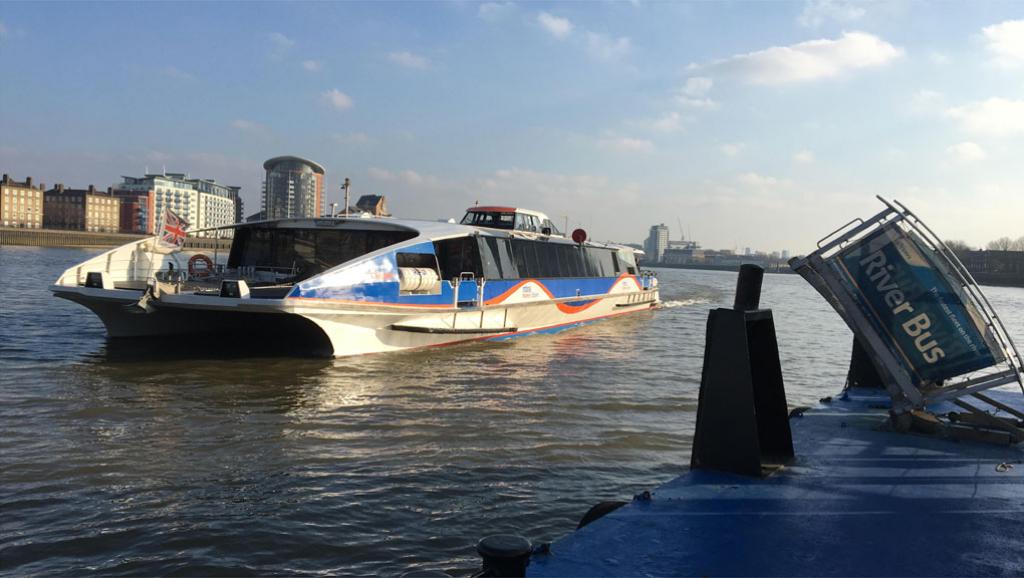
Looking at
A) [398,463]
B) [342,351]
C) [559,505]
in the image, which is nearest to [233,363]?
[342,351]

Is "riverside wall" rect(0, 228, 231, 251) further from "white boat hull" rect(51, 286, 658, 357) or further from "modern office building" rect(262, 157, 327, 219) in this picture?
"white boat hull" rect(51, 286, 658, 357)

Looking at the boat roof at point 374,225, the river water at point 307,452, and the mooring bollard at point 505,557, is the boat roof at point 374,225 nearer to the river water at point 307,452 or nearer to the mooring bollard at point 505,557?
the river water at point 307,452

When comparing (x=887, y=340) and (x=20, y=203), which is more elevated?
(x=20, y=203)

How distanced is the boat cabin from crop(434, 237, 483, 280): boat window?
374 centimetres

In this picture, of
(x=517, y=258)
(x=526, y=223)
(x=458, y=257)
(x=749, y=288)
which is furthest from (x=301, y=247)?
(x=749, y=288)

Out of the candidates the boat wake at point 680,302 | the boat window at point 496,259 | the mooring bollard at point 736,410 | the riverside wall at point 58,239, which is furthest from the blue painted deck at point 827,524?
the riverside wall at point 58,239

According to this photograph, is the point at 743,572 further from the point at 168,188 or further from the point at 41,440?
the point at 168,188

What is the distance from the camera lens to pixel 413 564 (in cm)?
498

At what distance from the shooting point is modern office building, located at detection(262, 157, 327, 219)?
110 metres

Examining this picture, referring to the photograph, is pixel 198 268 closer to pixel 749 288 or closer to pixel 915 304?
pixel 749 288

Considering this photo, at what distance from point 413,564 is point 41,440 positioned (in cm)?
516

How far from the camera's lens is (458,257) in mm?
16609

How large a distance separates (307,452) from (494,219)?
14.1 m

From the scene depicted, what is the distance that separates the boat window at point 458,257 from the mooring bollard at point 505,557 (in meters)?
13.4
